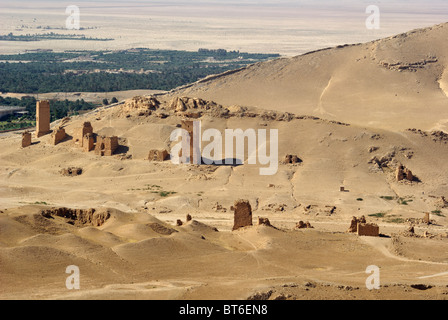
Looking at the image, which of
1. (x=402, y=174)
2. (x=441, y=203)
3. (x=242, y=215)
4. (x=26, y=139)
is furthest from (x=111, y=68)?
(x=242, y=215)

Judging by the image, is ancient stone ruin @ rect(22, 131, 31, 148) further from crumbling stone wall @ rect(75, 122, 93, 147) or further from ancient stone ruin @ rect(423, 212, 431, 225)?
ancient stone ruin @ rect(423, 212, 431, 225)

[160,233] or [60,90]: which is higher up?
[60,90]

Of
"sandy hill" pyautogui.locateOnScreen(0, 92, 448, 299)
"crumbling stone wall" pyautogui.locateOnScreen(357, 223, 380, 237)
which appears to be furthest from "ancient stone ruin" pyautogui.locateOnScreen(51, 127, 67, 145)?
"crumbling stone wall" pyautogui.locateOnScreen(357, 223, 380, 237)

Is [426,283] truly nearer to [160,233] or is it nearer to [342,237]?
[342,237]

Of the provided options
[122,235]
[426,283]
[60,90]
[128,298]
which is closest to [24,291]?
[128,298]

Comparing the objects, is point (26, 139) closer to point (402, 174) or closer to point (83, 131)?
point (83, 131)

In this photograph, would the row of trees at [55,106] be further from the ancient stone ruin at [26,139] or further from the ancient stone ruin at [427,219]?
the ancient stone ruin at [427,219]
